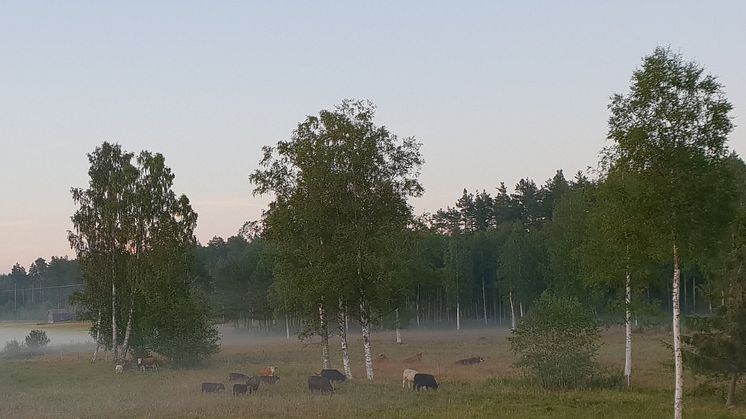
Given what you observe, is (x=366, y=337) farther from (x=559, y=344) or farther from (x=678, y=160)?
(x=678, y=160)

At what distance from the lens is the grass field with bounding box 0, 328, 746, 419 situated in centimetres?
2383

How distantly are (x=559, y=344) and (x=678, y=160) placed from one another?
13.4 metres

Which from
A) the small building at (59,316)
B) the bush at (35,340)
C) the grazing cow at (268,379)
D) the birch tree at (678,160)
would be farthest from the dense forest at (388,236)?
the small building at (59,316)

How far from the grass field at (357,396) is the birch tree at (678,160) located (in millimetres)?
6368

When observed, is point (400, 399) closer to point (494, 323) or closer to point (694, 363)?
point (694, 363)

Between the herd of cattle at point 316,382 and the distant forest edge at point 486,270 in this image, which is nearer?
the herd of cattle at point 316,382

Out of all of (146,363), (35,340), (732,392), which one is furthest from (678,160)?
(35,340)

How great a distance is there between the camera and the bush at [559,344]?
30.2 metres

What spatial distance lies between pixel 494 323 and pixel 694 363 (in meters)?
75.0

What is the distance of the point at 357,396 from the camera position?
2862cm

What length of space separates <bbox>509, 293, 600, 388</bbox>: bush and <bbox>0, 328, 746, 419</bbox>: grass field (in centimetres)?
115

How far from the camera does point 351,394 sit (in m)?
29.5

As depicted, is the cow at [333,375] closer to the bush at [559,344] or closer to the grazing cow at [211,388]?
the grazing cow at [211,388]

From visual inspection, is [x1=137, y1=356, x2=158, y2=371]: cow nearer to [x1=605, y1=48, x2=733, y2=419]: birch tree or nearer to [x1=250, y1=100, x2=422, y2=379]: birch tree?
[x1=250, y1=100, x2=422, y2=379]: birch tree
